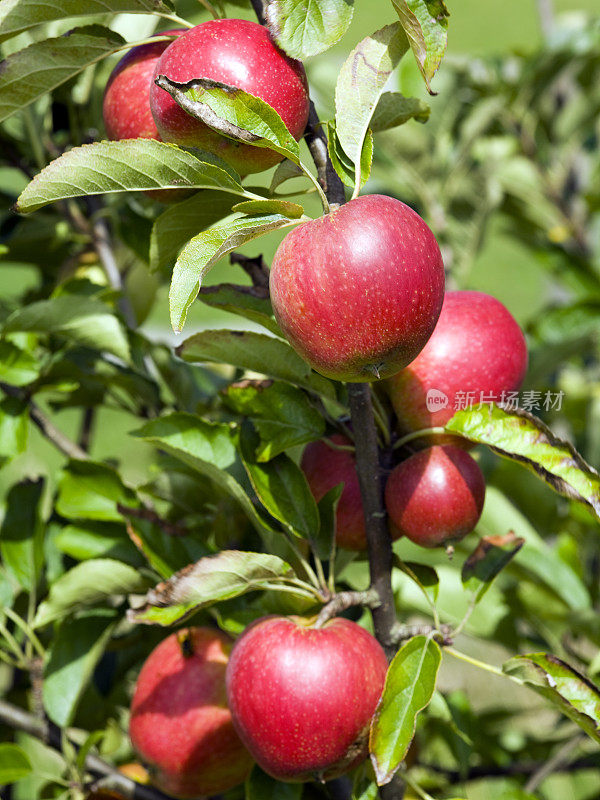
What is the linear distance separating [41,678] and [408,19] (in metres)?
0.75

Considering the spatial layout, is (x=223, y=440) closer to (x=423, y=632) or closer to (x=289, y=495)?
(x=289, y=495)

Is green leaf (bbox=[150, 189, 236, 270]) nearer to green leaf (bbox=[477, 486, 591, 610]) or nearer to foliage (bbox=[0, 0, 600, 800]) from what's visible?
foliage (bbox=[0, 0, 600, 800])

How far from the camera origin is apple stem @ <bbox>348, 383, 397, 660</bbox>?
661mm

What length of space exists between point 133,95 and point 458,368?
35cm

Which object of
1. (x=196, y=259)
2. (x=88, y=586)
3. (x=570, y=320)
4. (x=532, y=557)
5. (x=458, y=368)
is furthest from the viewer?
(x=570, y=320)

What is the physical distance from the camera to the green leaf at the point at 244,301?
2.32 ft

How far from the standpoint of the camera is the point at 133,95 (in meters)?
0.70

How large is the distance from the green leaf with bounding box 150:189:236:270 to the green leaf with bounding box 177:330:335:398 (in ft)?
0.26

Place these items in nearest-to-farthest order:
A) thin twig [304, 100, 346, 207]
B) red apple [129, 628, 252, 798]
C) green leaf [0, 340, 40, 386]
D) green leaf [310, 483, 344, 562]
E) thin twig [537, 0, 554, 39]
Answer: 1. thin twig [304, 100, 346, 207]
2. green leaf [310, 483, 344, 562]
3. red apple [129, 628, 252, 798]
4. green leaf [0, 340, 40, 386]
5. thin twig [537, 0, 554, 39]

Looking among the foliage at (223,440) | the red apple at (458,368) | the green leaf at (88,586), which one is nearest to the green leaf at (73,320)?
the foliage at (223,440)

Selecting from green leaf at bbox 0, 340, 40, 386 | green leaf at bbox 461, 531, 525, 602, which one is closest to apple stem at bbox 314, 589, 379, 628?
green leaf at bbox 461, 531, 525, 602

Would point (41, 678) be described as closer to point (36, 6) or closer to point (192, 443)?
point (192, 443)

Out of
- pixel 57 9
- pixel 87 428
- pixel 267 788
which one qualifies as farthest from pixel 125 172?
pixel 87 428

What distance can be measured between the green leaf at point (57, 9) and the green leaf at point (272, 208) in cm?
21
